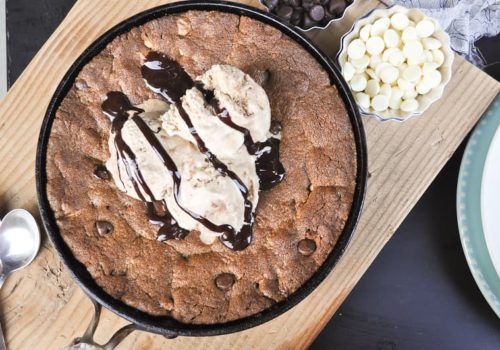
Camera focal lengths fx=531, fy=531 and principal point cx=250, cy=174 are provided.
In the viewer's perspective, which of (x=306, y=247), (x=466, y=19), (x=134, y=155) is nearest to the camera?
(x=134, y=155)

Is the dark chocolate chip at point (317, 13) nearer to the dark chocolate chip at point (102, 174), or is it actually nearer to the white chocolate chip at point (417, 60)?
the white chocolate chip at point (417, 60)

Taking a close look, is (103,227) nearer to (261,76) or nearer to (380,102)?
(261,76)

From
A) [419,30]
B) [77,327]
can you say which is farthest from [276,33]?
[77,327]

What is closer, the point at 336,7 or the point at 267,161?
the point at 267,161

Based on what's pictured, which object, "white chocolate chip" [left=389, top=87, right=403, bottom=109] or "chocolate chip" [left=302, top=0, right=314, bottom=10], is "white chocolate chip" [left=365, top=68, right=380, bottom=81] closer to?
"white chocolate chip" [left=389, top=87, right=403, bottom=109]

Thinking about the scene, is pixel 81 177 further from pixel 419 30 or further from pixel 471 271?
pixel 471 271

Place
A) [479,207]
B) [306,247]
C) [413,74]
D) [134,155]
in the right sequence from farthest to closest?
[479,207] → [413,74] → [306,247] → [134,155]

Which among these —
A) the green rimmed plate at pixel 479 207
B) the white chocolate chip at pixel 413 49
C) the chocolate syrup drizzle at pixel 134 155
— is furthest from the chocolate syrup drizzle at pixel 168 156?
the green rimmed plate at pixel 479 207

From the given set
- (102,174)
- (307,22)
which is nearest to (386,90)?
(307,22)
